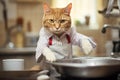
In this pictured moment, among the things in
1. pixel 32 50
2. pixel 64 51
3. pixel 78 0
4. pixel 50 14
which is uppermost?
pixel 78 0

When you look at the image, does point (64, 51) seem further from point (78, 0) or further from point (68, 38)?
point (78, 0)

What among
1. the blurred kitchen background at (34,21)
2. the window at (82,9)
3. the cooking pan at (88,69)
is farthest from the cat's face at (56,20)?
the window at (82,9)

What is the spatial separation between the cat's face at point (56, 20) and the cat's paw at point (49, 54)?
90 millimetres

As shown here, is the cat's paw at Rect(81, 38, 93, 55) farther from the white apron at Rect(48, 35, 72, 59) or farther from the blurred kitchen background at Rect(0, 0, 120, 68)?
the blurred kitchen background at Rect(0, 0, 120, 68)

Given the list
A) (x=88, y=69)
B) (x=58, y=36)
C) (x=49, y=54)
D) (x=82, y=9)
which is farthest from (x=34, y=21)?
(x=88, y=69)

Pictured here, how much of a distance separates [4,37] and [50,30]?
7.40 feet

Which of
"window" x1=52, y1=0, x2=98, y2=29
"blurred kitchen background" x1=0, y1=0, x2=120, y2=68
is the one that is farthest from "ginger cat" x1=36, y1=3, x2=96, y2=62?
"window" x1=52, y1=0, x2=98, y2=29

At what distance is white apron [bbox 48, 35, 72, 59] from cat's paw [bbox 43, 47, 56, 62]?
0.15ft

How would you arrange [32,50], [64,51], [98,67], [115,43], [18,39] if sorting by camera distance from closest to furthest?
[98,67], [64,51], [115,43], [32,50], [18,39]

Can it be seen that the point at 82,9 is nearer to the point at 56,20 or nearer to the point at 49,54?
the point at 56,20

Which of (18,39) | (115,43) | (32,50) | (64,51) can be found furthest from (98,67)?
(18,39)

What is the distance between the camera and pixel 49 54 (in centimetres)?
92

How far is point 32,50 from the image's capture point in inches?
101

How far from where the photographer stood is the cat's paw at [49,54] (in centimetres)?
90
